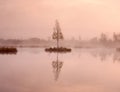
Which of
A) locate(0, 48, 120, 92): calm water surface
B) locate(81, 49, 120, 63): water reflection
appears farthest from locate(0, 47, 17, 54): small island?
locate(0, 48, 120, 92): calm water surface

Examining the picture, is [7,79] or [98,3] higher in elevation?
[98,3]

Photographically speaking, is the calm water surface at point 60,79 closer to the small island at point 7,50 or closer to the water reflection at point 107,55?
the water reflection at point 107,55

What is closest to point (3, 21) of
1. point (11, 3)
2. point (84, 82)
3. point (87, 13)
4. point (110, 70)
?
point (11, 3)

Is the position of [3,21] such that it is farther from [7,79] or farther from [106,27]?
[7,79]

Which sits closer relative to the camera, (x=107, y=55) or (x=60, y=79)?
(x=60, y=79)

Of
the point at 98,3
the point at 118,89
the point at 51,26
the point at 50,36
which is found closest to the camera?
the point at 118,89

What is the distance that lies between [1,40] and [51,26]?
4.99 feet

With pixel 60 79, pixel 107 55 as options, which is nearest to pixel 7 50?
pixel 107 55

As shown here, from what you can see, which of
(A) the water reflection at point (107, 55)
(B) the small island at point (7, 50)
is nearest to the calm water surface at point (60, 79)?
(A) the water reflection at point (107, 55)

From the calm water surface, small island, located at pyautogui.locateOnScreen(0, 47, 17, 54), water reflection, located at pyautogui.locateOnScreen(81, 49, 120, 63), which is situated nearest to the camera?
the calm water surface

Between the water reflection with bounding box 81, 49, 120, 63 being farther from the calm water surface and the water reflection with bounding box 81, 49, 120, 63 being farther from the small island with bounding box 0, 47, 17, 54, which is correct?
the small island with bounding box 0, 47, 17, 54

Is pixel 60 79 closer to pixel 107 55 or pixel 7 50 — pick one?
pixel 107 55

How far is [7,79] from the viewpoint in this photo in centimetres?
525

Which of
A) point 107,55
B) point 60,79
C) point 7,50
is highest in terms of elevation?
point 7,50
